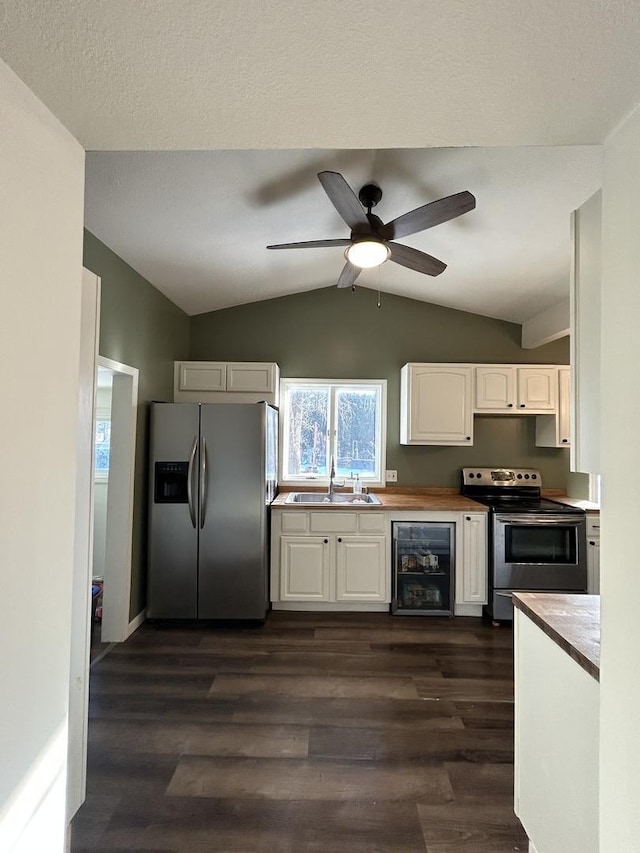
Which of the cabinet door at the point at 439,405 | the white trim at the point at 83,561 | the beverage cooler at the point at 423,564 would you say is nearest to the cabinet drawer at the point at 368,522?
the beverage cooler at the point at 423,564

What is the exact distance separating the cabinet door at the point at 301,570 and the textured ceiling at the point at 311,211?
219cm

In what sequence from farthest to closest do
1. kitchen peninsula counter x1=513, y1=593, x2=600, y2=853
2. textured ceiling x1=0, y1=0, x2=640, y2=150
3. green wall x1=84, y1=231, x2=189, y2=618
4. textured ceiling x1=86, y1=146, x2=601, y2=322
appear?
green wall x1=84, y1=231, x2=189, y2=618 < textured ceiling x1=86, y1=146, x2=601, y2=322 < kitchen peninsula counter x1=513, y1=593, x2=600, y2=853 < textured ceiling x1=0, y1=0, x2=640, y2=150

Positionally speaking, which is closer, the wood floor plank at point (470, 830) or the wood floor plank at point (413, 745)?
the wood floor plank at point (470, 830)

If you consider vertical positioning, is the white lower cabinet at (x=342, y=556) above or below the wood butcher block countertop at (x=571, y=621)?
below

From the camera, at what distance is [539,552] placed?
362 centimetres

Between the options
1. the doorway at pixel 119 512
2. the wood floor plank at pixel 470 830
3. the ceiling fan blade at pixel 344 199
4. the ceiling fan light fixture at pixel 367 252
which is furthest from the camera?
the doorway at pixel 119 512

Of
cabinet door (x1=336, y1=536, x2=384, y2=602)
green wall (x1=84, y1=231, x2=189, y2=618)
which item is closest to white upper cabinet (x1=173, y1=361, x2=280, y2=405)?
green wall (x1=84, y1=231, x2=189, y2=618)

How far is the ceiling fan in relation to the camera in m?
2.09

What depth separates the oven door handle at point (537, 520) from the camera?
11.8 feet

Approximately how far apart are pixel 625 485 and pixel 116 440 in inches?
121

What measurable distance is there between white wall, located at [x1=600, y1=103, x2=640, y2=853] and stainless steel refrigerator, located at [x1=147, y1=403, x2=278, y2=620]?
107 inches

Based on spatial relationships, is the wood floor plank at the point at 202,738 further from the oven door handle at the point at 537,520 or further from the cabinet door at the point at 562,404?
the cabinet door at the point at 562,404

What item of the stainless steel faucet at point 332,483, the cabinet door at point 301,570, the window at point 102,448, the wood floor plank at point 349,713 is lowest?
the wood floor plank at point 349,713

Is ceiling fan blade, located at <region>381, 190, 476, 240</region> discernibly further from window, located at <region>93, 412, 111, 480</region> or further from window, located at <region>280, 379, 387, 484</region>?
window, located at <region>93, 412, 111, 480</region>
